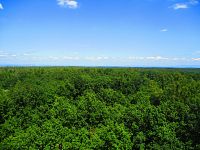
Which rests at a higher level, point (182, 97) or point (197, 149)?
point (182, 97)

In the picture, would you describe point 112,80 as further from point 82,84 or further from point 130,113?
point 130,113

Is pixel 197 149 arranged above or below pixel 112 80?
below

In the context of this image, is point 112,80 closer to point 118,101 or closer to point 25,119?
point 118,101

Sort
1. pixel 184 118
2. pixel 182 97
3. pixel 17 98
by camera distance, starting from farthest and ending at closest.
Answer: pixel 17 98, pixel 182 97, pixel 184 118

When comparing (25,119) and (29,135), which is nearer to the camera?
(29,135)

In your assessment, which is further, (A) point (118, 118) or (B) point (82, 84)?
(B) point (82, 84)

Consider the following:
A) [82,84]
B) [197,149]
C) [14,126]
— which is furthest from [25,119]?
[82,84]

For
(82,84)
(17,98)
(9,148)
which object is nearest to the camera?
(9,148)

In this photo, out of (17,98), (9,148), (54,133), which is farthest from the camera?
(17,98)

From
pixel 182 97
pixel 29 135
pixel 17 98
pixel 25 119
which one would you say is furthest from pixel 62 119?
pixel 182 97
